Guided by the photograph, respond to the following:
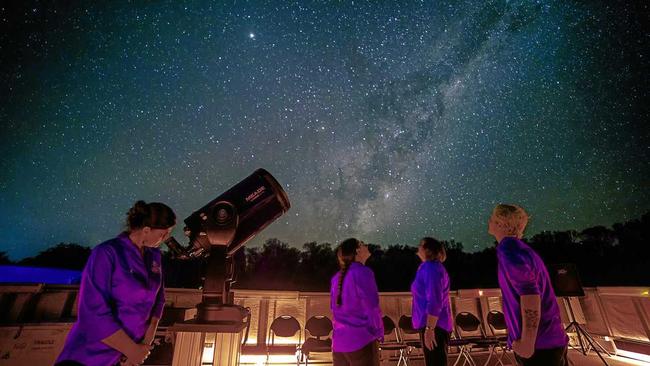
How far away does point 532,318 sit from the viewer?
1.86m

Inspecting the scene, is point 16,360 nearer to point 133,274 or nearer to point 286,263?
point 133,274

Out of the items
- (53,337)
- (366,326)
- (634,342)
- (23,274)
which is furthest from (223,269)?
(23,274)

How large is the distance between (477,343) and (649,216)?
33.1 meters

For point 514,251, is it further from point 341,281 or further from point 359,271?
point 341,281

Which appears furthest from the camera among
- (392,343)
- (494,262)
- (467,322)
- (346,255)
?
(494,262)

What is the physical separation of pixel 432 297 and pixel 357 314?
116cm

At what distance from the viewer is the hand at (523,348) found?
1.88 meters

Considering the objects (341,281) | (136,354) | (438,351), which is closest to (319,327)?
(438,351)

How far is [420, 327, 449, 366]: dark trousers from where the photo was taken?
3.29 meters

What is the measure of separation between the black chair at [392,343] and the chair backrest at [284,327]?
1831 mm

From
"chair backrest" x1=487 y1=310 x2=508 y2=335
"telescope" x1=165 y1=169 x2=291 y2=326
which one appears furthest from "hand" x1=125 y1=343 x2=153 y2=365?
"chair backrest" x1=487 y1=310 x2=508 y2=335

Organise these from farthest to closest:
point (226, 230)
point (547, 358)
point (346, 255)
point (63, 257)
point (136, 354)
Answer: point (63, 257) < point (346, 255) < point (226, 230) < point (547, 358) < point (136, 354)

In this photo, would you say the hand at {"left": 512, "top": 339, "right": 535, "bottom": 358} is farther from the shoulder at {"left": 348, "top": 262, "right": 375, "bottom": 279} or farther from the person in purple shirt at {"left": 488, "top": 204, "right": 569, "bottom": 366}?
the shoulder at {"left": 348, "top": 262, "right": 375, "bottom": 279}

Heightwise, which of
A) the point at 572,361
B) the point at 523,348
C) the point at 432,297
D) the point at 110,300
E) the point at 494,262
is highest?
the point at 494,262
